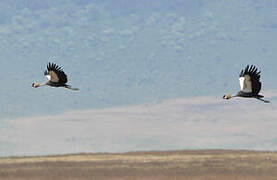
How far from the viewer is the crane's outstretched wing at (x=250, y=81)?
32375 mm

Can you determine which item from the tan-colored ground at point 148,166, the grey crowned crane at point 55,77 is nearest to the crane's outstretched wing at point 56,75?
the grey crowned crane at point 55,77

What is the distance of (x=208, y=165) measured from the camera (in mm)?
57125

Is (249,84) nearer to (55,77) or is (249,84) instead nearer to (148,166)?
(55,77)

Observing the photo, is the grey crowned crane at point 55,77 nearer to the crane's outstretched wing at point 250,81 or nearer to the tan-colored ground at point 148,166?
the crane's outstretched wing at point 250,81

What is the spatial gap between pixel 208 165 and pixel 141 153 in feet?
44.0

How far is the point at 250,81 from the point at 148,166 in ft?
85.9

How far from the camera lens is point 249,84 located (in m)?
32.4

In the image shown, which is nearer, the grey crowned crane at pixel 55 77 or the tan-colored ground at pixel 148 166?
the grey crowned crane at pixel 55 77

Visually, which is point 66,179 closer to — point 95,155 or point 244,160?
point 244,160

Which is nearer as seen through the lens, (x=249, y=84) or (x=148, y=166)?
(x=249, y=84)

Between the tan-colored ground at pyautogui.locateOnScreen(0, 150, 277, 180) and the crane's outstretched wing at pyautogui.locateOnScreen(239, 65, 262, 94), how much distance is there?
17418mm

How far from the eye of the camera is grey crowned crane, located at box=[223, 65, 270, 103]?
3209 centimetres

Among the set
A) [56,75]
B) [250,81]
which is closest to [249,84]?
[250,81]

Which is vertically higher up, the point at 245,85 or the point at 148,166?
the point at 148,166
